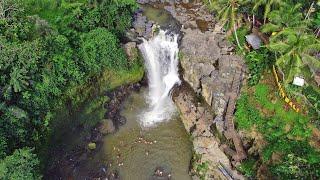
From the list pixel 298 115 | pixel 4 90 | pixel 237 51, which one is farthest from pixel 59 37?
pixel 298 115

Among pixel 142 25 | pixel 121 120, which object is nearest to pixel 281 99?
pixel 121 120

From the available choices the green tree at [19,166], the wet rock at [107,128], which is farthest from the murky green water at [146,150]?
the green tree at [19,166]

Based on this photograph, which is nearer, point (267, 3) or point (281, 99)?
point (281, 99)

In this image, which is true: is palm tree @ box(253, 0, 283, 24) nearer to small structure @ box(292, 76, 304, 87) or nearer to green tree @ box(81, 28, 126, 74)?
small structure @ box(292, 76, 304, 87)

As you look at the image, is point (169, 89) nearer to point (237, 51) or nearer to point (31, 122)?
point (237, 51)

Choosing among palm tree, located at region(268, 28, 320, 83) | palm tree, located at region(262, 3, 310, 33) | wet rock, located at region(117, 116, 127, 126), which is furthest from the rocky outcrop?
palm tree, located at region(262, 3, 310, 33)

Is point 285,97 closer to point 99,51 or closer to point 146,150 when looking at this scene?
point 146,150
